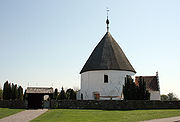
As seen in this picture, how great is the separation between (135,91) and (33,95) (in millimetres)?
13361

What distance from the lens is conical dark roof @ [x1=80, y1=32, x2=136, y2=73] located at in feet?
116

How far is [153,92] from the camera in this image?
41656 millimetres

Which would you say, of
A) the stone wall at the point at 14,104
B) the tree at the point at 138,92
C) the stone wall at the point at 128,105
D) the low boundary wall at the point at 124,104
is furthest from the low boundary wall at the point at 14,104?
the tree at the point at 138,92

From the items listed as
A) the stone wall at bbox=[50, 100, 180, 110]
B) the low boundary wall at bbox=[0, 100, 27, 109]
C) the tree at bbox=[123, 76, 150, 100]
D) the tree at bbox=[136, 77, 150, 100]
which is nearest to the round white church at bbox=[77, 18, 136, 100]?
the tree at bbox=[123, 76, 150, 100]

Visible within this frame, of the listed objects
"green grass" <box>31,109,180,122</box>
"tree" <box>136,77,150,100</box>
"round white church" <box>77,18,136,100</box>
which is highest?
"round white church" <box>77,18,136,100</box>

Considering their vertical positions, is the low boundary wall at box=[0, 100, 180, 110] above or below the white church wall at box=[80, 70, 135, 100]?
below

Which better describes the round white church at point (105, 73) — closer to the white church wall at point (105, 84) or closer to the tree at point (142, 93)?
the white church wall at point (105, 84)

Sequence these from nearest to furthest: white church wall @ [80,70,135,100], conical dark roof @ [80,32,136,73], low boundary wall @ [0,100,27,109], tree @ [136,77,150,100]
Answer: tree @ [136,77,150,100]
low boundary wall @ [0,100,27,109]
white church wall @ [80,70,135,100]
conical dark roof @ [80,32,136,73]

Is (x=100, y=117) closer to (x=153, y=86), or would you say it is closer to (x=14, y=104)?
(x=14, y=104)

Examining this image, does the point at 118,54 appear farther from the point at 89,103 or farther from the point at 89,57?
the point at 89,103

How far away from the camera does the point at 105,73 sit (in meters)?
35.2

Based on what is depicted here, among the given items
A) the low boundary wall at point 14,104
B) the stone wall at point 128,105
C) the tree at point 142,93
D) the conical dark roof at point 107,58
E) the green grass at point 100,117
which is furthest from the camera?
the conical dark roof at point 107,58

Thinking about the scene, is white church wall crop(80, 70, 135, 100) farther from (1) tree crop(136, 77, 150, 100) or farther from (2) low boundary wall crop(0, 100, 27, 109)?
(2) low boundary wall crop(0, 100, 27, 109)

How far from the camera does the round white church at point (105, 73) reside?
34.7 meters
